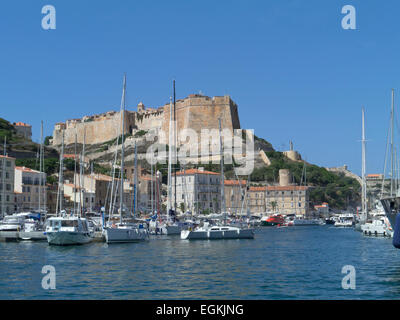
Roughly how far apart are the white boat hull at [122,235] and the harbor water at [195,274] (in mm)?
2682

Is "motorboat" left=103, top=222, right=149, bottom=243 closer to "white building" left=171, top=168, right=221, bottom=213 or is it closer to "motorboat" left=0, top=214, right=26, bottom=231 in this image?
"motorboat" left=0, top=214, right=26, bottom=231

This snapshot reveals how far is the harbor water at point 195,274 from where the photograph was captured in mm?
15336

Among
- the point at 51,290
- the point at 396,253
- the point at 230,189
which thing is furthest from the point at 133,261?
the point at 230,189

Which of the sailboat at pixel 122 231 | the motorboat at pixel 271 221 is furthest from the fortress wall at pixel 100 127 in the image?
the sailboat at pixel 122 231

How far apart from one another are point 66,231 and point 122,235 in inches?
133

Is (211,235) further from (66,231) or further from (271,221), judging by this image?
(271,221)

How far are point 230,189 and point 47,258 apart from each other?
203 feet

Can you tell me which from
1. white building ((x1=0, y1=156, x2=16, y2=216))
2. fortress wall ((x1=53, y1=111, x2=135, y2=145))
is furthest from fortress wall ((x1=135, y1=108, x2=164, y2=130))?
white building ((x1=0, y1=156, x2=16, y2=216))

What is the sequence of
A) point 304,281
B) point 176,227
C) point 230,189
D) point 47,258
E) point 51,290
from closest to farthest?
point 51,290, point 304,281, point 47,258, point 176,227, point 230,189

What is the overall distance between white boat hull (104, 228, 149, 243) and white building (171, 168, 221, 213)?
1659 inches

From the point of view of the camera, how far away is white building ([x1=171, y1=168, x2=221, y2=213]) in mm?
78562

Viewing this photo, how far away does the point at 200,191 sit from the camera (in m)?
80.0

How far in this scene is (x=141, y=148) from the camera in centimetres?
11306
